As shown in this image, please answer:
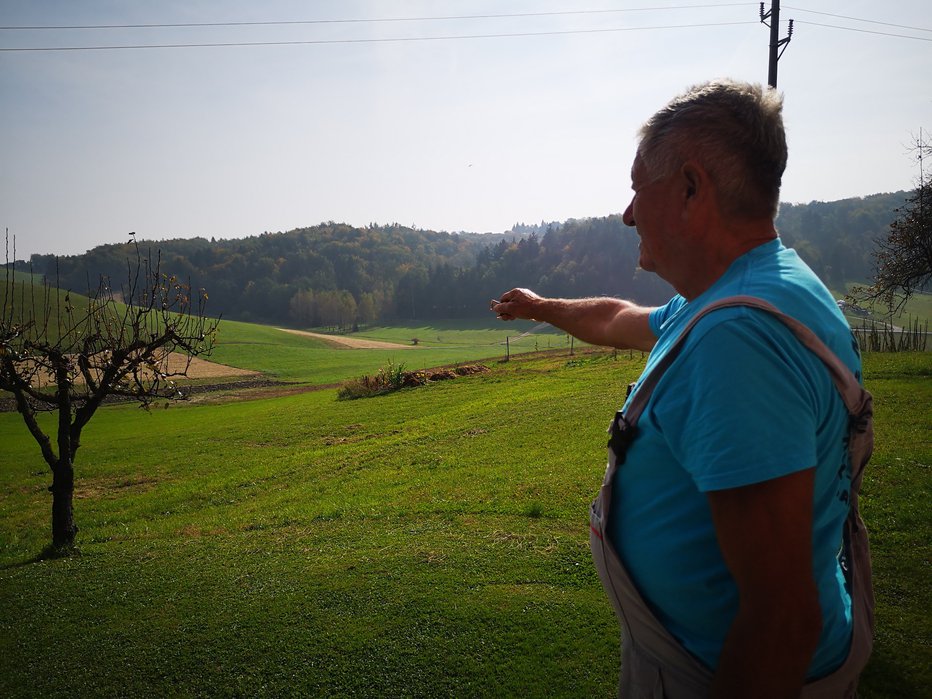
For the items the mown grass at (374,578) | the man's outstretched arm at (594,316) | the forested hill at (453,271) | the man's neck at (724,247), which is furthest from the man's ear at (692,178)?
the forested hill at (453,271)

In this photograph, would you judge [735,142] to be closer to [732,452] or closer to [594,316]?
[732,452]

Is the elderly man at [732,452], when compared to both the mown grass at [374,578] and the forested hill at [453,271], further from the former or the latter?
the forested hill at [453,271]

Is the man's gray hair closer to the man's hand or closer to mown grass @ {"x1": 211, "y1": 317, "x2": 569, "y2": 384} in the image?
the man's hand

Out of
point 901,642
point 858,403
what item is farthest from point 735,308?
point 901,642

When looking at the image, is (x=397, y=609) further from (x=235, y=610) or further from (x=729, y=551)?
(x=729, y=551)

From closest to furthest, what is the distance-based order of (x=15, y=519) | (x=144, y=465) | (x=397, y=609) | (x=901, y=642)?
(x=901, y=642)
(x=397, y=609)
(x=15, y=519)
(x=144, y=465)

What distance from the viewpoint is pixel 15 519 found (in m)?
13.6

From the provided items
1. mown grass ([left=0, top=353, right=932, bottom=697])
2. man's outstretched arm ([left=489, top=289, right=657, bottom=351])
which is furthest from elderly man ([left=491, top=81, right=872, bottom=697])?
mown grass ([left=0, top=353, right=932, bottom=697])

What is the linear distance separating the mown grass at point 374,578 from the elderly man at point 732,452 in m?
2.44

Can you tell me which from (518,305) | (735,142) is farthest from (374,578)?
(735,142)

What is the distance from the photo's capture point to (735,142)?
1495 millimetres

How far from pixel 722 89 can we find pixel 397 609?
4559 mm

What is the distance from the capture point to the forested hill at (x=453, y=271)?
111875mm

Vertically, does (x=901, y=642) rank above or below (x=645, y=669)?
below
